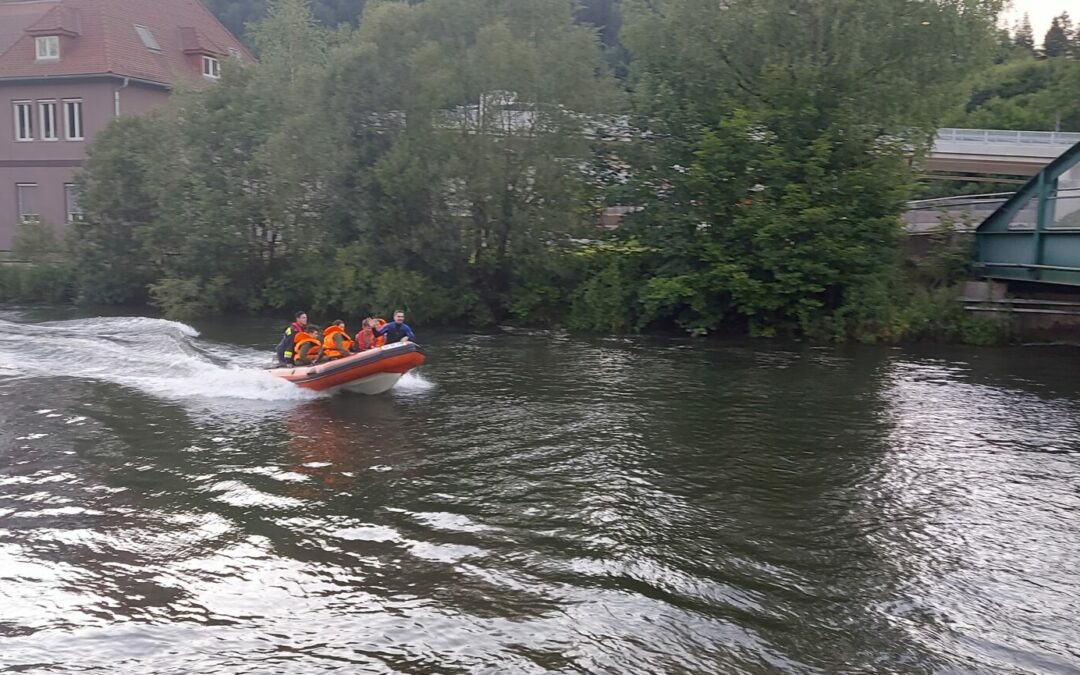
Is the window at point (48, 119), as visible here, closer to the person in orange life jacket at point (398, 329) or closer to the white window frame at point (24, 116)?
the white window frame at point (24, 116)

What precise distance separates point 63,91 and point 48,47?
8.08 ft

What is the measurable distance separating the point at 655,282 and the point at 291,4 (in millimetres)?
31639

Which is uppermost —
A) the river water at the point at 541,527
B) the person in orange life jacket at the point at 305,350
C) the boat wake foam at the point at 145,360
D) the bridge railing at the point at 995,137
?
the bridge railing at the point at 995,137

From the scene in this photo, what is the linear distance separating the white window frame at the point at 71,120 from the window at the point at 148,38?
4535 millimetres

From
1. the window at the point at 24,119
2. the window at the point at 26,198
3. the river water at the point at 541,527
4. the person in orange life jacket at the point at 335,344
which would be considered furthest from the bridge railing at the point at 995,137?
the window at the point at 24,119

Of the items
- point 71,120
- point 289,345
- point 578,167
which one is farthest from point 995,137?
point 71,120

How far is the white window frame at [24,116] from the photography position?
4400cm

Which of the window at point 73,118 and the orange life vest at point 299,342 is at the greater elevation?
the window at point 73,118

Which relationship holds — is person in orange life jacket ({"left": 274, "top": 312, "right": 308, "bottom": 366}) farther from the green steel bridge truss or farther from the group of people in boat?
the green steel bridge truss

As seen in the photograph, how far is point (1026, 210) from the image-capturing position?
22578mm

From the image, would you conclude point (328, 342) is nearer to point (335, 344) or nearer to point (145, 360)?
point (335, 344)

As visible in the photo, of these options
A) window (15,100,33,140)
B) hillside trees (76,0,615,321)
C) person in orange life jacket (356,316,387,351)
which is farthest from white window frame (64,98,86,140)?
person in orange life jacket (356,316,387,351)

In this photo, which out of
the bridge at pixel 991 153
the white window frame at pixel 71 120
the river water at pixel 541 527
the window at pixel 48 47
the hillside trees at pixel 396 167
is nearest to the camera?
the river water at pixel 541 527

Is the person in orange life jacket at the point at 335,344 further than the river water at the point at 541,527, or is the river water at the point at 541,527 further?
the person in orange life jacket at the point at 335,344
